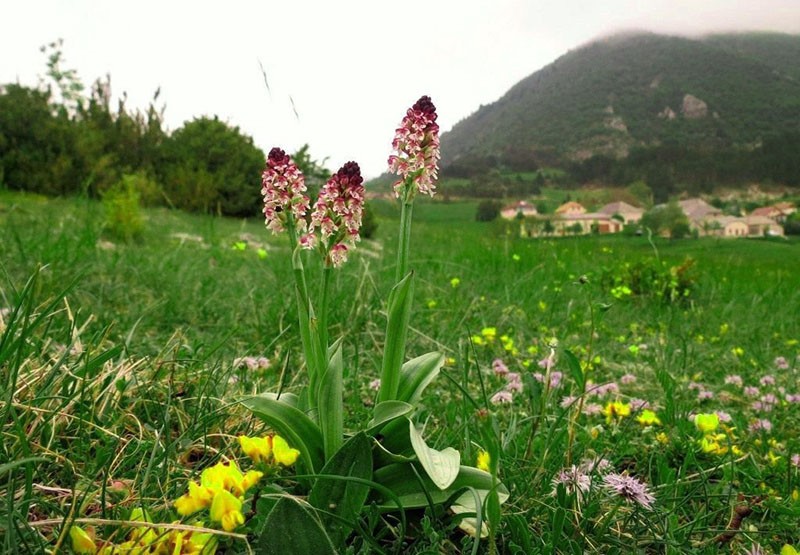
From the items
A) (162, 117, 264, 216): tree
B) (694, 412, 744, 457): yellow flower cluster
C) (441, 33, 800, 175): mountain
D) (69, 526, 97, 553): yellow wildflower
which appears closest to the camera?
(69, 526, 97, 553): yellow wildflower

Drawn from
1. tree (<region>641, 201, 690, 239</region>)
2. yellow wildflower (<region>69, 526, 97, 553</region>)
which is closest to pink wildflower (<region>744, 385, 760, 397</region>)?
yellow wildflower (<region>69, 526, 97, 553</region>)

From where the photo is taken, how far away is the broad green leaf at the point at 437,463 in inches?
40.0

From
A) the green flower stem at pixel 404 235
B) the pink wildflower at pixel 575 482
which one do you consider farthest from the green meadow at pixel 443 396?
the green flower stem at pixel 404 235

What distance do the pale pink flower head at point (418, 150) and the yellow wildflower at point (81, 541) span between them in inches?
32.4

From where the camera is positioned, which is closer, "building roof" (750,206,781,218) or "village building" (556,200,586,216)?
"village building" (556,200,586,216)

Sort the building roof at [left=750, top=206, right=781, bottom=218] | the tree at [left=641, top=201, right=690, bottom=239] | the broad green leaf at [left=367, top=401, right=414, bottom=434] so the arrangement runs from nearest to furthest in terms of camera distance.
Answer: the broad green leaf at [left=367, top=401, right=414, bottom=434] < the tree at [left=641, top=201, right=690, bottom=239] < the building roof at [left=750, top=206, right=781, bottom=218]

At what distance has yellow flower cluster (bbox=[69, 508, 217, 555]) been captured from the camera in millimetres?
958

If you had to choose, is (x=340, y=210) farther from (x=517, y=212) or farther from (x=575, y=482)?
(x=517, y=212)

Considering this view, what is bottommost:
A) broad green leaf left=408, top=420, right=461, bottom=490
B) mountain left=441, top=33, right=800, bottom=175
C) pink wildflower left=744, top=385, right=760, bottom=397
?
pink wildflower left=744, top=385, right=760, bottom=397

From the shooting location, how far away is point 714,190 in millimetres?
38656

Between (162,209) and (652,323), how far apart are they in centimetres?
1261

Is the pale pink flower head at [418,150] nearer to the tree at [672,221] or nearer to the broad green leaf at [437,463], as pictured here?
the broad green leaf at [437,463]

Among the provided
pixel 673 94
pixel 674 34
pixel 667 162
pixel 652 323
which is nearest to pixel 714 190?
pixel 667 162

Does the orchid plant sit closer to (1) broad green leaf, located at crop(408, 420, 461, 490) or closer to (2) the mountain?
(1) broad green leaf, located at crop(408, 420, 461, 490)
